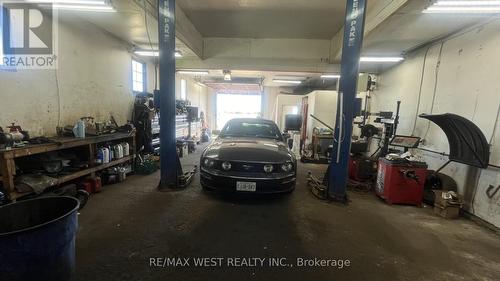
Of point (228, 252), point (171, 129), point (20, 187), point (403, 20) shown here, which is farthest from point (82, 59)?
point (403, 20)

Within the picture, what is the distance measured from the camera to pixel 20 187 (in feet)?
9.17

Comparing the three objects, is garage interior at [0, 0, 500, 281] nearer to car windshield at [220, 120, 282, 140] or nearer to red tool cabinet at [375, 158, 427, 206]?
red tool cabinet at [375, 158, 427, 206]

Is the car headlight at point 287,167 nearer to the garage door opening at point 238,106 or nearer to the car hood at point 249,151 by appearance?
the car hood at point 249,151

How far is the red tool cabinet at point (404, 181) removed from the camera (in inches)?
149

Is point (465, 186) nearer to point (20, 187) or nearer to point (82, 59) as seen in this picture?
point (20, 187)

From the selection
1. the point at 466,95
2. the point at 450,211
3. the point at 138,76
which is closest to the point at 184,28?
the point at 138,76

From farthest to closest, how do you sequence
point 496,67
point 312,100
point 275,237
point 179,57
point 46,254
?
point 312,100 → point 179,57 → point 496,67 → point 275,237 → point 46,254

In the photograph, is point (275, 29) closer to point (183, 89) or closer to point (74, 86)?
point (74, 86)

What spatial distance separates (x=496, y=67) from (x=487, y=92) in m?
0.34

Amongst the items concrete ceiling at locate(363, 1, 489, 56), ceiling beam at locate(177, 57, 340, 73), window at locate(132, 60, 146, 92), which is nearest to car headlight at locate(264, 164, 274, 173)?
concrete ceiling at locate(363, 1, 489, 56)

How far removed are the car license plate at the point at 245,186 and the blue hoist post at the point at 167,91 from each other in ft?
4.71

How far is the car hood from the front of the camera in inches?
133

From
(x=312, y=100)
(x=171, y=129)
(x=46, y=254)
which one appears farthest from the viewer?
(x=312, y=100)

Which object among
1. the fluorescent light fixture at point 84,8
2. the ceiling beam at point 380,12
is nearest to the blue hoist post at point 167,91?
the fluorescent light fixture at point 84,8
